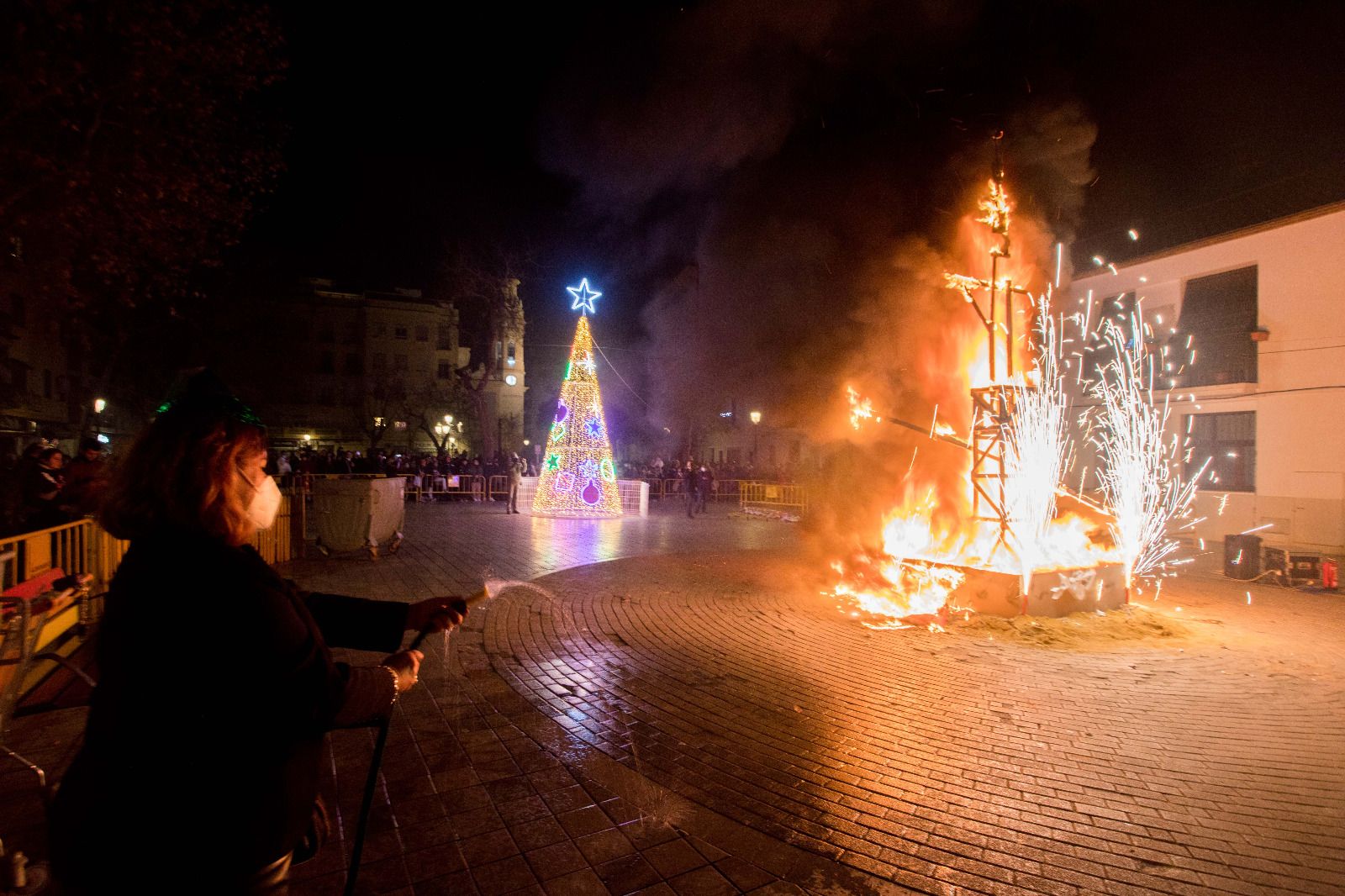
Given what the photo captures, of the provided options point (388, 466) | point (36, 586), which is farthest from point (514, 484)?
point (36, 586)

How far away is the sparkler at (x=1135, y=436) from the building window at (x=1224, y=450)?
253 mm

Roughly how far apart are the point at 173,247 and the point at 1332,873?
1619 cm

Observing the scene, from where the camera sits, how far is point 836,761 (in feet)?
14.0

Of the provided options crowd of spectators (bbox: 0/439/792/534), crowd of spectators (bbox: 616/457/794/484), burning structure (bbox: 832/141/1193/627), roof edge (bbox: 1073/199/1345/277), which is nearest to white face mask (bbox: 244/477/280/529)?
crowd of spectators (bbox: 0/439/792/534)

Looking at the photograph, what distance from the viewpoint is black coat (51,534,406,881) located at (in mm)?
1481

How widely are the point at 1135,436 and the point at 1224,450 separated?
193 centimetres

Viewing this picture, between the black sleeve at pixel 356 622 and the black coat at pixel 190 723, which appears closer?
the black coat at pixel 190 723

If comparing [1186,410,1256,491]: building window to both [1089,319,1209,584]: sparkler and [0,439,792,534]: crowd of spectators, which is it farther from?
[0,439,792,534]: crowd of spectators

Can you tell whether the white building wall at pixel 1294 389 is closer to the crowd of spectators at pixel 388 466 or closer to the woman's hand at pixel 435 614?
the woman's hand at pixel 435 614

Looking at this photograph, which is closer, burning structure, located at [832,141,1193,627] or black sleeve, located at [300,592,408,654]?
black sleeve, located at [300,592,408,654]

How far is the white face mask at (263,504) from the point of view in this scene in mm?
1866

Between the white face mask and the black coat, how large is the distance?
233mm

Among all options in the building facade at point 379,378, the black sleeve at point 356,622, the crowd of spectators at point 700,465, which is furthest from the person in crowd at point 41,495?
the building facade at point 379,378

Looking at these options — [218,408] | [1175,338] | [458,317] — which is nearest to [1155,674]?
[218,408]
